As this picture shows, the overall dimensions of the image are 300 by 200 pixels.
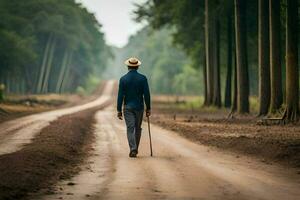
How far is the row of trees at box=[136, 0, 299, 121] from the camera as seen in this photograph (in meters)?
26.3

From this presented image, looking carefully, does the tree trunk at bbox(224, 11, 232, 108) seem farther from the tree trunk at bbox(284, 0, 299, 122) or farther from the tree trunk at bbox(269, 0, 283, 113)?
the tree trunk at bbox(284, 0, 299, 122)

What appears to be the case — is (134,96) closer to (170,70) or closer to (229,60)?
(229,60)

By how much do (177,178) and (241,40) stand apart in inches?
988

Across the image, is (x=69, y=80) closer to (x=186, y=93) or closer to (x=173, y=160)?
(x=186, y=93)

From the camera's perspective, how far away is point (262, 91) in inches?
1235

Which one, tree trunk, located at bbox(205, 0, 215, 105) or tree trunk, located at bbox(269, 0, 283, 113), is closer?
tree trunk, located at bbox(269, 0, 283, 113)

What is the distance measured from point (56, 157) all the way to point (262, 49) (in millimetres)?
18977

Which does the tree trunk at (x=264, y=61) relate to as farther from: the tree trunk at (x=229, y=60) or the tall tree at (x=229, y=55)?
the tree trunk at (x=229, y=60)

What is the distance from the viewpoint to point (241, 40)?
3559cm

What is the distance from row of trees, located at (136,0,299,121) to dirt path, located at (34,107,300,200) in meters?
11.0

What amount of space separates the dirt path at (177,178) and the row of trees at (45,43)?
176ft

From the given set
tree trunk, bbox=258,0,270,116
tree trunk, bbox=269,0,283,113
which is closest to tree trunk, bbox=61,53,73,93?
tree trunk, bbox=258,0,270,116

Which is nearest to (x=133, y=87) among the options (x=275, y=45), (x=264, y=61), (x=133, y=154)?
(x=133, y=154)

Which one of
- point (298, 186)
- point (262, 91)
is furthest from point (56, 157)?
point (262, 91)
